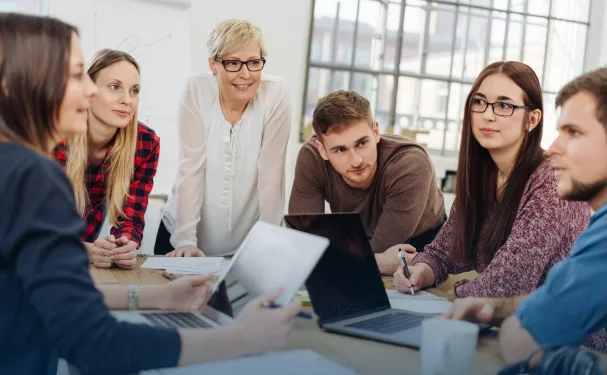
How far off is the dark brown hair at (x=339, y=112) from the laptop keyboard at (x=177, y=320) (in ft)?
3.30

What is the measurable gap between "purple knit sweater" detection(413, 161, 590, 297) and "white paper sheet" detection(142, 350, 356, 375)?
2.02 feet

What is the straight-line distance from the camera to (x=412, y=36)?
5.76m

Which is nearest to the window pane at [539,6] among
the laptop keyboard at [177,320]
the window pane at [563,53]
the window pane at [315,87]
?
the window pane at [563,53]

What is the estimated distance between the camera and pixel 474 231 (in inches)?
73.4

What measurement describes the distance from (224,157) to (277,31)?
280cm

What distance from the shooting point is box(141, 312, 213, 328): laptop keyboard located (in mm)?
1250

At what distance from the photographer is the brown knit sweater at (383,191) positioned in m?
2.23

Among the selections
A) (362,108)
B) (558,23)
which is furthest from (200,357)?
(558,23)

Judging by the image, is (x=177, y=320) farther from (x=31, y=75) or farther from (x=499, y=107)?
(x=499, y=107)

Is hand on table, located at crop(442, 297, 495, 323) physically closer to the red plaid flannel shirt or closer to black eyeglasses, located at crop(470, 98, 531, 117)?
black eyeglasses, located at crop(470, 98, 531, 117)

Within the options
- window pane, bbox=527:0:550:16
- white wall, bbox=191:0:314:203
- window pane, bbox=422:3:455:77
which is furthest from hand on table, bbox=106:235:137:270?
window pane, bbox=527:0:550:16

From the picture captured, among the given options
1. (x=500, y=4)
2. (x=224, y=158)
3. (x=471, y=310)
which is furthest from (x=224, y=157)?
(x=500, y=4)

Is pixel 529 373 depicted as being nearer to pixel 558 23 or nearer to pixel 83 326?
pixel 83 326

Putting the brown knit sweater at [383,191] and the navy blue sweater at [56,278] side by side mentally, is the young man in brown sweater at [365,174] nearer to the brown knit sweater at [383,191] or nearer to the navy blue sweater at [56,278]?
the brown knit sweater at [383,191]
